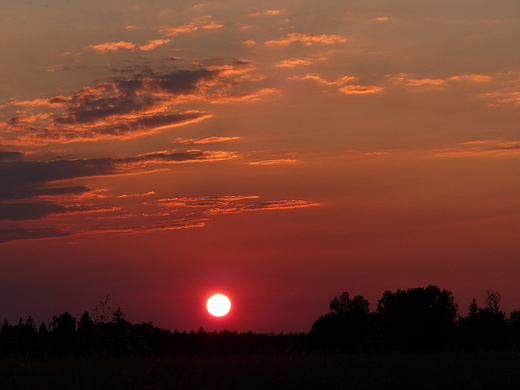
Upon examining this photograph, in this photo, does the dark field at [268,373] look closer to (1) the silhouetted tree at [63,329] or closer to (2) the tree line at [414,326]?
(2) the tree line at [414,326]

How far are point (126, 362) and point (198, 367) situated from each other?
2522 millimetres

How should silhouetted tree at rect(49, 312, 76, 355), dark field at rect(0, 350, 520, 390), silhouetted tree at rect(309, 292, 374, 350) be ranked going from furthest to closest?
silhouetted tree at rect(49, 312, 76, 355)
silhouetted tree at rect(309, 292, 374, 350)
dark field at rect(0, 350, 520, 390)

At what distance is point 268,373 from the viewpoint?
62.1 feet

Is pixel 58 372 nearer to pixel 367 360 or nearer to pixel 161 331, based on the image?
pixel 367 360

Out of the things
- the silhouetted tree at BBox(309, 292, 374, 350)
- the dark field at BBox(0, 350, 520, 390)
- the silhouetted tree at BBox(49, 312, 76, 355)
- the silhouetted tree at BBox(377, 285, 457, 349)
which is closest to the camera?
the dark field at BBox(0, 350, 520, 390)

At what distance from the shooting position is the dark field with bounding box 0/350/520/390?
17.7 meters

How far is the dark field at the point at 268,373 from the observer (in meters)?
17.7

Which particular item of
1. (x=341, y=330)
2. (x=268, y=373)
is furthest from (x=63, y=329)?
(x=268, y=373)

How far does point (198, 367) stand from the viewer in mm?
19578

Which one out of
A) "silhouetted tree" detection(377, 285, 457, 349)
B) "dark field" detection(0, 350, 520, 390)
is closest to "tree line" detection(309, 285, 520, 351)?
"silhouetted tree" detection(377, 285, 457, 349)

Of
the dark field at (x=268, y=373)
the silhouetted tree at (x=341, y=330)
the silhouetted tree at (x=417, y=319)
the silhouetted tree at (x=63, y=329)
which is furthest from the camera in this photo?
the silhouetted tree at (x=63, y=329)

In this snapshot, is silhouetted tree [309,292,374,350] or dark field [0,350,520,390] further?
silhouetted tree [309,292,374,350]

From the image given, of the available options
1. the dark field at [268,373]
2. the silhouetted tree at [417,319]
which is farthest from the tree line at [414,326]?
the dark field at [268,373]

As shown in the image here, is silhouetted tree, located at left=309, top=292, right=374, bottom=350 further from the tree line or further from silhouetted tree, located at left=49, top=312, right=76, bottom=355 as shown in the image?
silhouetted tree, located at left=49, top=312, right=76, bottom=355
